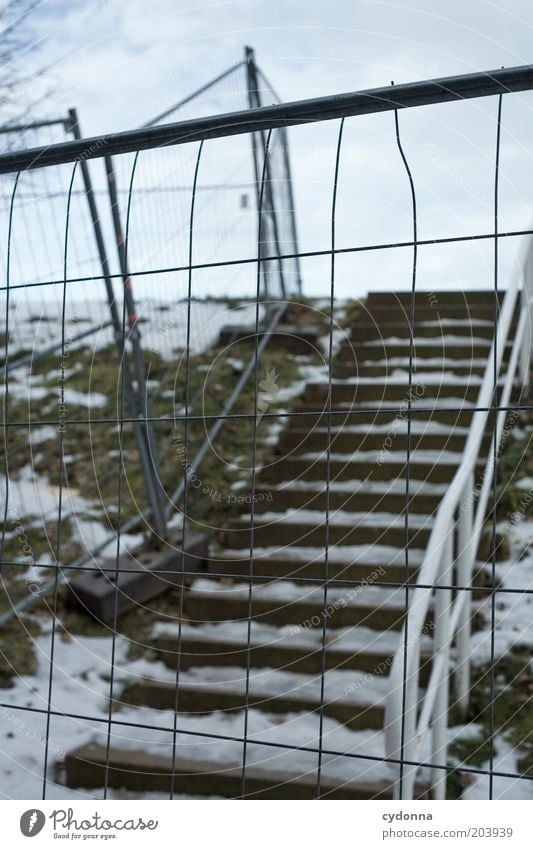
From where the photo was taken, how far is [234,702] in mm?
3824

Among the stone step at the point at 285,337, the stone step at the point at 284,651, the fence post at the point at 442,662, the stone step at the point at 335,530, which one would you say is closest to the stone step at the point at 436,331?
the stone step at the point at 285,337

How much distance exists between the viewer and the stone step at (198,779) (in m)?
3.25

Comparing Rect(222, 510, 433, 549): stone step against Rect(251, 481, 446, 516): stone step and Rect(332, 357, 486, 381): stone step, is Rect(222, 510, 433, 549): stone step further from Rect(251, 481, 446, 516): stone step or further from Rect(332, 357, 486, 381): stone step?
Rect(332, 357, 486, 381): stone step

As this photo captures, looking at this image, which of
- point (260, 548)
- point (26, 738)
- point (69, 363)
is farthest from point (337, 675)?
point (69, 363)

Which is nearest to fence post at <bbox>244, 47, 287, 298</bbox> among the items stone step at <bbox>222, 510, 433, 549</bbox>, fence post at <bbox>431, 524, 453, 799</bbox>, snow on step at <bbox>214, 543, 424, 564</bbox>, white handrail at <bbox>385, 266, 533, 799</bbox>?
stone step at <bbox>222, 510, 433, 549</bbox>

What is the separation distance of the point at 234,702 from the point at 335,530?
100cm

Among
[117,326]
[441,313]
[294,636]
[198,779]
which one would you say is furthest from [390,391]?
[198,779]

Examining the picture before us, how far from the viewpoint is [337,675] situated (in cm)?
380

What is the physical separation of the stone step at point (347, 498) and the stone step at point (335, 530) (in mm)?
44

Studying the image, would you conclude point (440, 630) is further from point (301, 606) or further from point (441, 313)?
point (441, 313)

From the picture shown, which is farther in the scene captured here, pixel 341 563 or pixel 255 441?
pixel 341 563

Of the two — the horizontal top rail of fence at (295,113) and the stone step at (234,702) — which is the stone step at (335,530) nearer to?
the stone step at (234,702)
